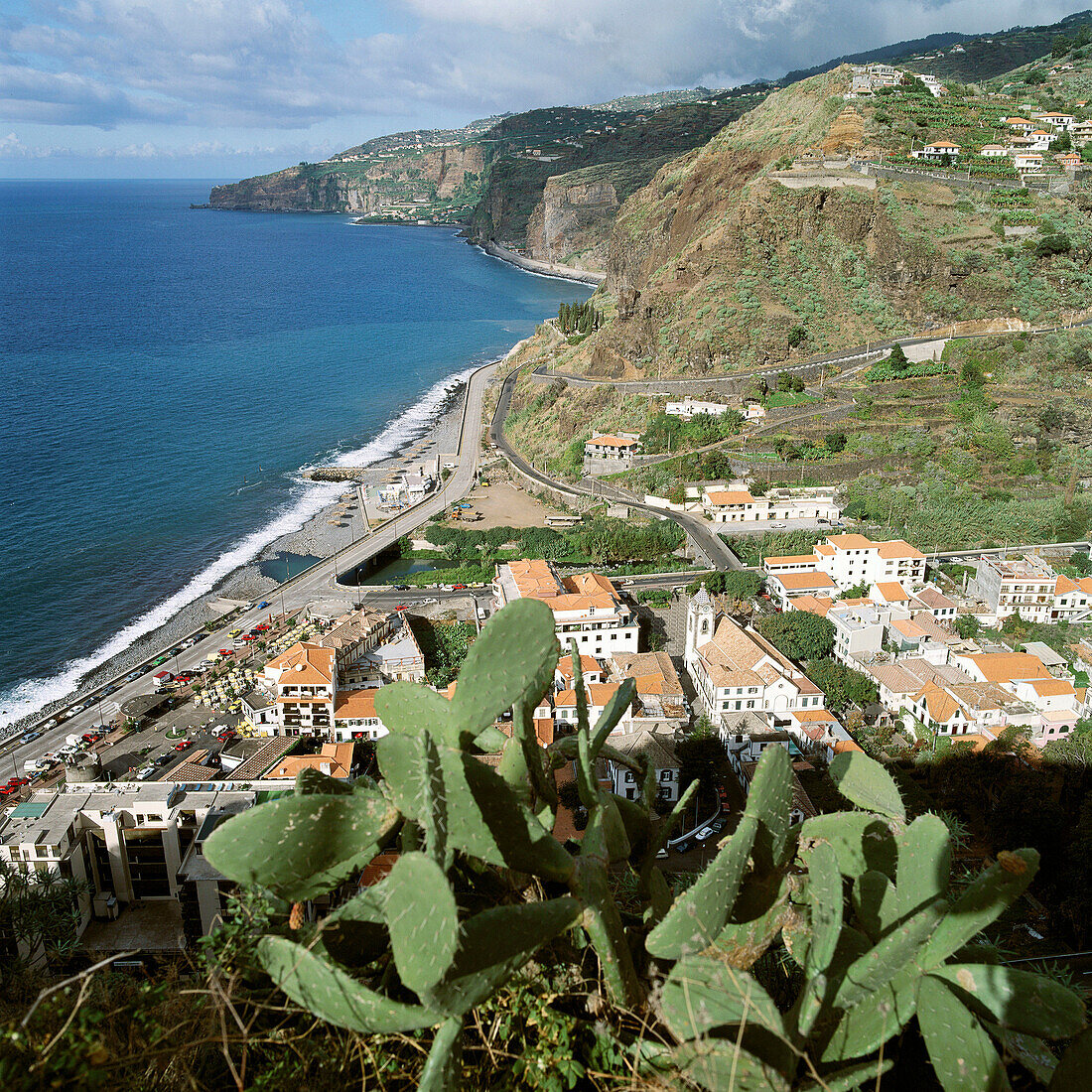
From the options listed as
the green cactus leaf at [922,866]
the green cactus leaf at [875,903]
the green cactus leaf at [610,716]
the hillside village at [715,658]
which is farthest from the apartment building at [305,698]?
the green cactus leaf at [922,866]

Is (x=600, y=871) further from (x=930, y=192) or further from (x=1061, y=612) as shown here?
(x=930, y=192)

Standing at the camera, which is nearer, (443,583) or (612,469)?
(443,583)

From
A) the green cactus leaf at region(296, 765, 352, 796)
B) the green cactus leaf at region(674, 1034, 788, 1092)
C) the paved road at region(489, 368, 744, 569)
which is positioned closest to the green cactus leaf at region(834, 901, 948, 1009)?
the green cactus leaf at region(674, 1034, 788, 1092)

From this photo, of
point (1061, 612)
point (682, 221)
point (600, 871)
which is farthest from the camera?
point (682, 221)

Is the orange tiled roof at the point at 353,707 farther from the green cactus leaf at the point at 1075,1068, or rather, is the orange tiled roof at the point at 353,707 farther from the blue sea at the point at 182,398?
the green cactus leaf at the point at 1075,1068

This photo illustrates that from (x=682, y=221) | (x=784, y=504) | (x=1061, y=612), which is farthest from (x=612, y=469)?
(x=682, y=221)

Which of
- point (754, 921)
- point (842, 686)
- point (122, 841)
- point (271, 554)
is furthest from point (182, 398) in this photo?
point (754, 921)

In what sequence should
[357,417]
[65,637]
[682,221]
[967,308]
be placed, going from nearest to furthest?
1. [65,637]
2. [967,308]
3. [357,417]
4. [682,221]
